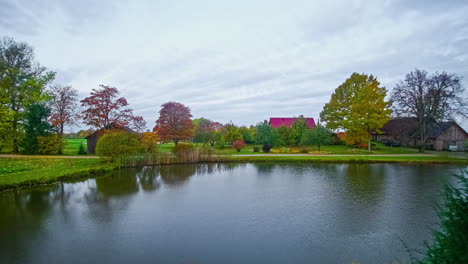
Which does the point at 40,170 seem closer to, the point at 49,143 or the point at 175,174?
the point at 175,174

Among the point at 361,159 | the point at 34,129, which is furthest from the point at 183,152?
the point at 361,159

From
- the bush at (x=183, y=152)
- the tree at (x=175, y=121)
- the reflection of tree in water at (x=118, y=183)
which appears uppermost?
the tree at (x=175, y=121)

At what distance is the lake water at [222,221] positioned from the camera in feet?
20.9

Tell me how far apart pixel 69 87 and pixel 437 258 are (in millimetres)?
32675

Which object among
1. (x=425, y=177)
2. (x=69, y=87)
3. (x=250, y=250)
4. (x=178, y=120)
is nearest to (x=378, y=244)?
(x=250, y=250)

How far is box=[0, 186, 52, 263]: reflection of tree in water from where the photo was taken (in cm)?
655

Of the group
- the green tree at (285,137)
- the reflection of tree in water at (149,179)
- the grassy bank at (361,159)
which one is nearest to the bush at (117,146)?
the reflection of tree in water at (149,179)

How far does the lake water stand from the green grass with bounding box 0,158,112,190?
0.84 m

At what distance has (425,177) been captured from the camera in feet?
48.3

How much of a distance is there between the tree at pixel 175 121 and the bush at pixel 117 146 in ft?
28.8

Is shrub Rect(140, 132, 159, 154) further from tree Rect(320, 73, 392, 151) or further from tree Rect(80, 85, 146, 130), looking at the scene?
tree Rect(320, 73, 392, 151)

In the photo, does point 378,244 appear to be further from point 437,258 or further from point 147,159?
point 147,159

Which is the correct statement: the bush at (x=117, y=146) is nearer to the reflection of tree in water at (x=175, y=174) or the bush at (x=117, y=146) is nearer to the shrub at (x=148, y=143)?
the shrub at (x=148, y=143)

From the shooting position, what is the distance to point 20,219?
8.71 m
